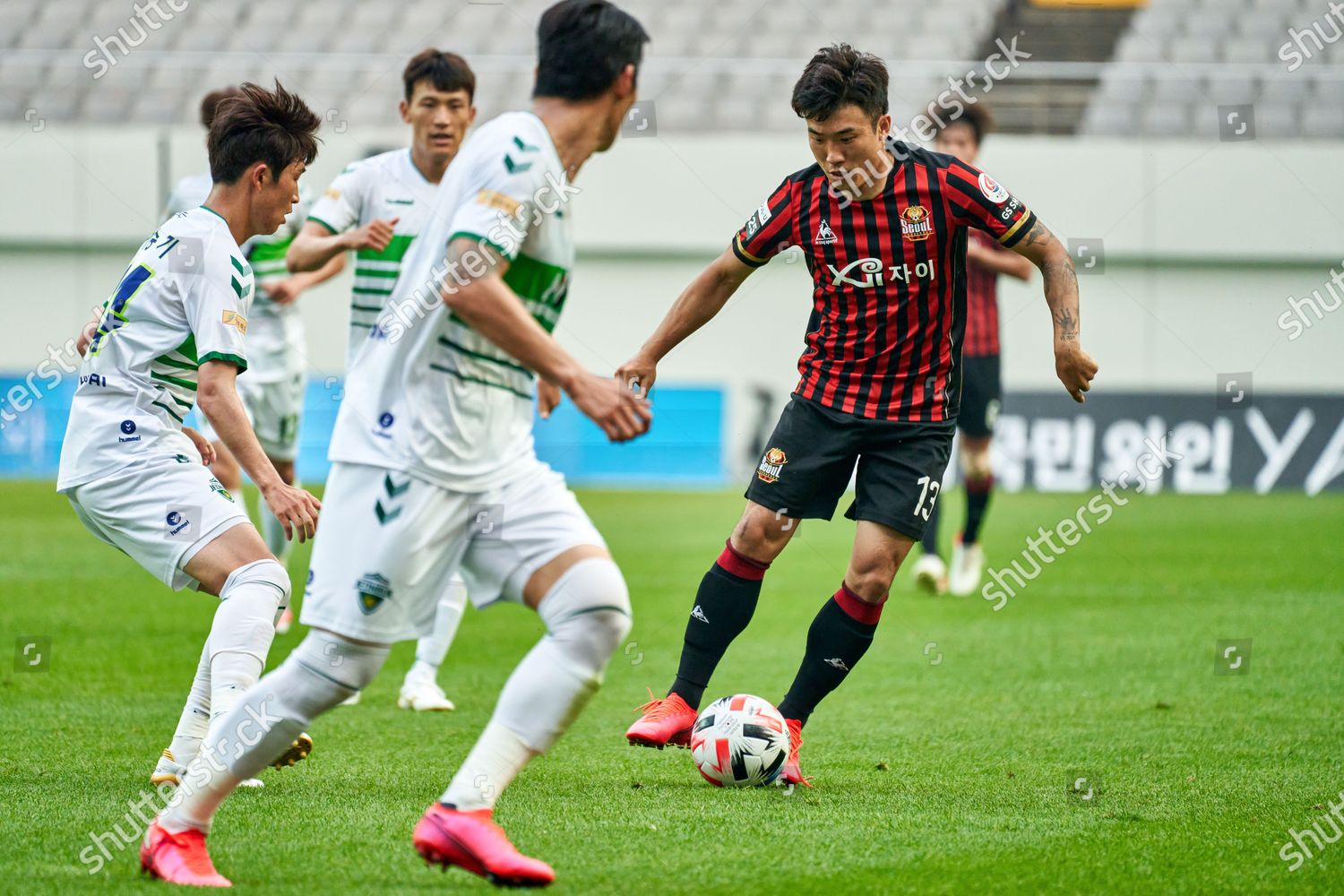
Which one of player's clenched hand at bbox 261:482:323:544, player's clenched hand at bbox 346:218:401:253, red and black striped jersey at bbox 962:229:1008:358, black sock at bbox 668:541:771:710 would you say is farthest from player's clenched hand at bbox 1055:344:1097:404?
red and black striped jersey at bbox 962:229:1008:358

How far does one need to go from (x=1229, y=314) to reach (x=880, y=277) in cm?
1631

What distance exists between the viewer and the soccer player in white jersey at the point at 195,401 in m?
4.09

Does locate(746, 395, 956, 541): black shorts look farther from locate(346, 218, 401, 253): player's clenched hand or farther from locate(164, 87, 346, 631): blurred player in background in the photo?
locate(164, 87, 346, 631): blurred player in background

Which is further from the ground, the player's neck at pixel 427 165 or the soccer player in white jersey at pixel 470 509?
the player's neck at pixel 427 165

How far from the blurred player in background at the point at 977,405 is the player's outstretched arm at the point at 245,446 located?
5742 millimetres

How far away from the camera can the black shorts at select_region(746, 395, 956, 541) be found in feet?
15.7

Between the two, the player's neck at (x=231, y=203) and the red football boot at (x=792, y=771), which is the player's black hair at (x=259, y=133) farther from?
the red football boot at (x=792, y=771)

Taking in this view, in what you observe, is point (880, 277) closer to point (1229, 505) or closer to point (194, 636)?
point (194, 636)

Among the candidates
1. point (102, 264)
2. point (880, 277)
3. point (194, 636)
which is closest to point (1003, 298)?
point (102, 264)

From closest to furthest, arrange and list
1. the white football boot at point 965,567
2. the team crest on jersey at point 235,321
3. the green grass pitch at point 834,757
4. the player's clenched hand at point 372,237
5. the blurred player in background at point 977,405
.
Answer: the green grass pitch at point 834,757
the team crest on jersey at point 235,321
the player's clenched hand at point 372,237
the blurred player in background at point 977,405
the white football boot at point 965,567

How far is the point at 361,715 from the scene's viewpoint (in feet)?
18.7

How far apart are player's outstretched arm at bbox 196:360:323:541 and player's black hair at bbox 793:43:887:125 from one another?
1921mm

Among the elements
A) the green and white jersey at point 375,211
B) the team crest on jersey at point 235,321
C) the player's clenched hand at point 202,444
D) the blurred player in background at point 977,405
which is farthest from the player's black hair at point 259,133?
the blurred player in background at point 977,405

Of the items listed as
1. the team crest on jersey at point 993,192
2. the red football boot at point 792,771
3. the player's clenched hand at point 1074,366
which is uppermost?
the team crest on jersey at point 993,192
